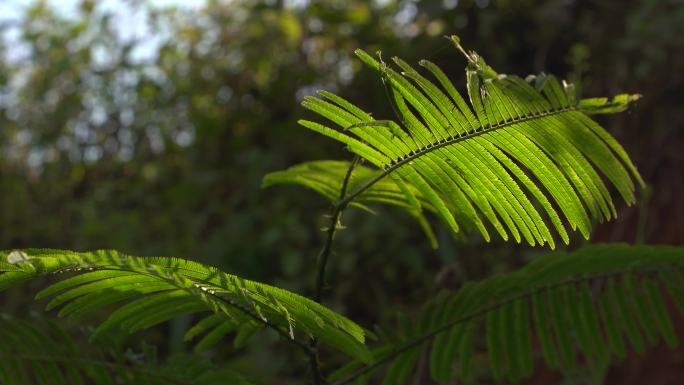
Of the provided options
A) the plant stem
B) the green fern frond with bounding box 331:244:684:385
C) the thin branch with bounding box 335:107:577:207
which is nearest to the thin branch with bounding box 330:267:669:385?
the green fern frond with bounding box 331:244:684:385

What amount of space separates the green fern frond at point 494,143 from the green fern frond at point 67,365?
1.59 ft

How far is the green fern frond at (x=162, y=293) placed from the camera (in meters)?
0.90

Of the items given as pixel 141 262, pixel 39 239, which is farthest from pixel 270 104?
pixel 141 262

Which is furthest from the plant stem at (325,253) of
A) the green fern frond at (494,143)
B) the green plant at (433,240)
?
the green fern frond at (494,143)

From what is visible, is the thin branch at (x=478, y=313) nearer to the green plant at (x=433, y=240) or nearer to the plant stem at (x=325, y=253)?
the green plant at (x=433, y=240)

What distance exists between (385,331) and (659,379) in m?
1.43

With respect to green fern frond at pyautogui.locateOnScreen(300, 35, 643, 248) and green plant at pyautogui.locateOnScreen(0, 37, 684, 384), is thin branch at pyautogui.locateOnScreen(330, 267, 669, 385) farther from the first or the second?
green fern frond at pyautogui.locateOnScreen(300, 35, 643, 248)

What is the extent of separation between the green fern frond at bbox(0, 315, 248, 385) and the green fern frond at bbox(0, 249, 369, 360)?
190 mm

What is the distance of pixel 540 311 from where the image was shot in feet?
4.61

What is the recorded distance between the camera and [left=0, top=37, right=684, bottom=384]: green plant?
3.32 feet

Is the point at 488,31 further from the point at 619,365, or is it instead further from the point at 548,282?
the point at 548,282

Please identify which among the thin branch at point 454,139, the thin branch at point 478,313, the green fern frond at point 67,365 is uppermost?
the thin branch at point 454,139

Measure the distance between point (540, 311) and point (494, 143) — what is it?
0.42 meters

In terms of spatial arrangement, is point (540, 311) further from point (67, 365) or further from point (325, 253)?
point (67, 365)
